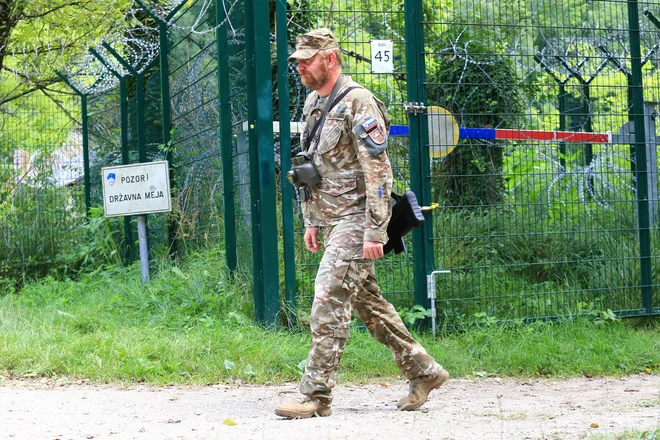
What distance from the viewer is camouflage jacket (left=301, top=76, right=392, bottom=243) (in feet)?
15.3

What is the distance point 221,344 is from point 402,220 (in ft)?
6.20

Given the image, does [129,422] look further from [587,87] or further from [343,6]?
[587,87]

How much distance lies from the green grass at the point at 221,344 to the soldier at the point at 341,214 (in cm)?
110

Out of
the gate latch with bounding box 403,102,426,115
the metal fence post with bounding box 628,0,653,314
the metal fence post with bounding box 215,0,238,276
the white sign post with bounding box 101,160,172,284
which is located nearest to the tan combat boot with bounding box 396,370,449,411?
the gate latch with bounding box 403,102,426,115

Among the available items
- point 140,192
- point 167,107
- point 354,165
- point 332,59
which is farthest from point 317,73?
point 167,107

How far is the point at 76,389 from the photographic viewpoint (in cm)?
559

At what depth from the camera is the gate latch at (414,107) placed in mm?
6742

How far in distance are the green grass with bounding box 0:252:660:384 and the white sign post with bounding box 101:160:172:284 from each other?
2.02 feet

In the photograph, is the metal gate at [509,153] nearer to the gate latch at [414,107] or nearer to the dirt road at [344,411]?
the gate latch at [414,107]

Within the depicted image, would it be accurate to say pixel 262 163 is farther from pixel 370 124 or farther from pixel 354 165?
pixel 370 124

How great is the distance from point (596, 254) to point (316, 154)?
3410mm

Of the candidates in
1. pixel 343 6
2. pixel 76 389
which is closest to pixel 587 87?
pixel 343 6

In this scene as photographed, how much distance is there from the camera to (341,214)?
480 centimetres

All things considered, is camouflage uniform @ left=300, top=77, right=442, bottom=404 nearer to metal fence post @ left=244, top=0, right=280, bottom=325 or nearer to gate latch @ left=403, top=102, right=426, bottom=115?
metal fence post @ left=244, top=0, right=280, bottom=325
